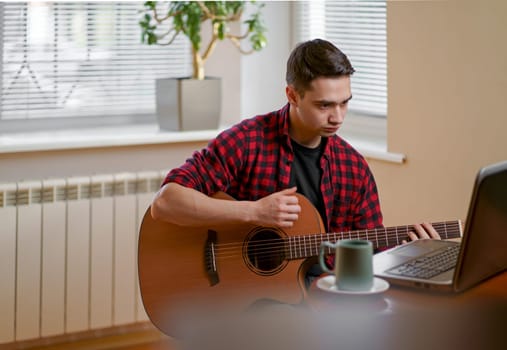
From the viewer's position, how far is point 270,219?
2.08m

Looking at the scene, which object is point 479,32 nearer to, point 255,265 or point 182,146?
point 255,265

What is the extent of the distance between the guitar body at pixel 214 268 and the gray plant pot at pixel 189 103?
46.7 inches

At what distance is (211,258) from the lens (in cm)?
216

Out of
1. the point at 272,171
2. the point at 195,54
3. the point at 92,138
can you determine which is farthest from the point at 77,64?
the point at 272,171

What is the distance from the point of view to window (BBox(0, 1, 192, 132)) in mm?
3324

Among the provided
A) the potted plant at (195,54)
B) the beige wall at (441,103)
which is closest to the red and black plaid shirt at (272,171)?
the beige wall at (441,103)

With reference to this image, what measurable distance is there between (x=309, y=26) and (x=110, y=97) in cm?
92

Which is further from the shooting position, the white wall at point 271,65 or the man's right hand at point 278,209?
the white wall at point 271,65

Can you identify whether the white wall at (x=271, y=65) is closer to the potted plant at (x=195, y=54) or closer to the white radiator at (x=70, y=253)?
the potted plant at (x=195, y=54)

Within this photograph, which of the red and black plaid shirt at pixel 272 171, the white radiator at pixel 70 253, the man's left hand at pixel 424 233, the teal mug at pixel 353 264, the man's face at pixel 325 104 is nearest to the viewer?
the teal mug at pixel 353 264

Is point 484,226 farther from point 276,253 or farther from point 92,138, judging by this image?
point 92,138

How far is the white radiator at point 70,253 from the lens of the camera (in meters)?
3.01

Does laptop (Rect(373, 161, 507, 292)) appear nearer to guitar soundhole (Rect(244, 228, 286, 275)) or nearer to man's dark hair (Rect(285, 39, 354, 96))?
guitar soundhole (Rect(244, 228, 286, 275))

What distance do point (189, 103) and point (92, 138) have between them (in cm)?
42
